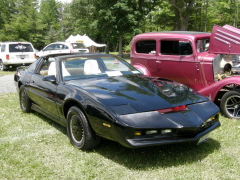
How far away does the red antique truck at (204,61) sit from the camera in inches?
217

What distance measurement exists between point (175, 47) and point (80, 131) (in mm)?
3789

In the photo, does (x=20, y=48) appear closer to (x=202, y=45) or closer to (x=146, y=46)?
(x=146, y=46)

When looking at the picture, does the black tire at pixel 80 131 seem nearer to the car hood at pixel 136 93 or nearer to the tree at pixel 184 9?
the car hood at pixel 136 93

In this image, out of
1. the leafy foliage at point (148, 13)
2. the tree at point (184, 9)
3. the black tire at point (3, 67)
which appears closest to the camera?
the black tire at point (3, 67)

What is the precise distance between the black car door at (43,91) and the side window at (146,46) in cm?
283

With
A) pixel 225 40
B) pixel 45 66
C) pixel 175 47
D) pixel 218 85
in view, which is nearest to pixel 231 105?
pixel 218 85

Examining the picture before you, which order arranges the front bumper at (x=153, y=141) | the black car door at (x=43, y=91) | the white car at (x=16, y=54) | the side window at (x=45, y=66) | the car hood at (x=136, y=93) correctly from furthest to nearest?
the white car at (x=16, y=54), the side window at (x=45, y=66), the black car door at (x=43, y=91), the car hood at (x=136, y=93), the front bumper at (x=153, y=141)

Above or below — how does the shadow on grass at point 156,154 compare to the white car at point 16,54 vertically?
below

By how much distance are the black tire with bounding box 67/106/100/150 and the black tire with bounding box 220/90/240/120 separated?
9.53ft

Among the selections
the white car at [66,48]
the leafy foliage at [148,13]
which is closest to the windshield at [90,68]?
the white car at [66,48]

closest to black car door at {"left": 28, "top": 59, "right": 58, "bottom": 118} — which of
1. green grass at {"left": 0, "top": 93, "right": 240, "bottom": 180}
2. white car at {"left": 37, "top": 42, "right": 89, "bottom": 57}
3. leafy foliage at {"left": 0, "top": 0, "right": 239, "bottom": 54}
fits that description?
green grass at {"left": 0, "top": 93, "right": 240, "bottom": 180}

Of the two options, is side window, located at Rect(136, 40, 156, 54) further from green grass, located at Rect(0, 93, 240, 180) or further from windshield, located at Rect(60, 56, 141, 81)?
green grass, located at Rect(0, 93, 240, 180)

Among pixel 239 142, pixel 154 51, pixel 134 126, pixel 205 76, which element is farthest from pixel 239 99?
pixel 134 126

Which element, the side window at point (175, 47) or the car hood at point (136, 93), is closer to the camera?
the car hood at point (136, 93)
